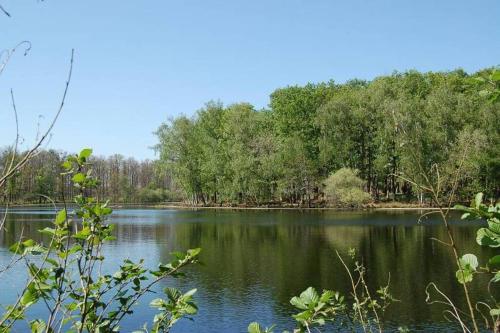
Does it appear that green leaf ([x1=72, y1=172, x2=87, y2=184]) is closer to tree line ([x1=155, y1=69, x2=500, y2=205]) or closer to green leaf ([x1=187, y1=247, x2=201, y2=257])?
green leaf ([x1=187, y1=247, x2=201, y2=257])

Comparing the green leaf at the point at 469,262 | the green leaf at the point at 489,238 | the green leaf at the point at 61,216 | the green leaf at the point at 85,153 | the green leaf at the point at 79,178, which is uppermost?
the green leaf at the point at 85,153

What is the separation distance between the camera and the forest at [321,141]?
5456cm

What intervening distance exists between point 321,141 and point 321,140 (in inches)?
10.2

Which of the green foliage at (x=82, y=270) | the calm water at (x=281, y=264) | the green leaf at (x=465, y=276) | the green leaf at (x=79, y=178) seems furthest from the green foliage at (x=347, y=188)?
the green leaf at (x=465, y=276)

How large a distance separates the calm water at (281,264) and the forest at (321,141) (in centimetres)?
1689

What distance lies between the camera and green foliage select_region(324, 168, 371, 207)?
5834 cm

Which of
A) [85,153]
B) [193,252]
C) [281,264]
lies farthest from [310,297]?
[281,264]

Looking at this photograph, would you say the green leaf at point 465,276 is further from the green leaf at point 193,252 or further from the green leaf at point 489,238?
the green leaf at point 193,252

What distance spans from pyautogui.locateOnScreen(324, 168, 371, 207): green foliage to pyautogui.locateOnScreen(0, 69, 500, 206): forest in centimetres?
171

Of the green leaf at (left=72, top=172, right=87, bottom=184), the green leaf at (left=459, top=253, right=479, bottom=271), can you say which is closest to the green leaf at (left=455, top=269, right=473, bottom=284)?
the green leaf at (left=459, top=253, right=479, bottom=271)

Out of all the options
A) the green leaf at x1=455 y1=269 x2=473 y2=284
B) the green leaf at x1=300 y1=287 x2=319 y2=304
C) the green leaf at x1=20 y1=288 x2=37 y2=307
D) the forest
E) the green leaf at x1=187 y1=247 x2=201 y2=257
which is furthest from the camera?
the forest

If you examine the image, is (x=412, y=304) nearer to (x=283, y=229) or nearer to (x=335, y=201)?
(x=283, y=229)

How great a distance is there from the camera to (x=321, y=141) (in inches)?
2469

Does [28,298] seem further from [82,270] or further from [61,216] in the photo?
[61,216]
